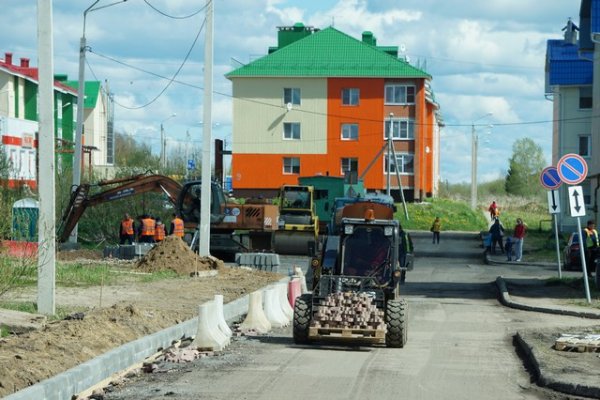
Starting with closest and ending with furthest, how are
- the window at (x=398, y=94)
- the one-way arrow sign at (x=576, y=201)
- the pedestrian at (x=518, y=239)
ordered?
the one-way arrow sign at (x=576, y=201) → the pedestrian at (x=518, y=239) → the window at (x=398, y=94)

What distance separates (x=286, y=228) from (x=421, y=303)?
64.8ft

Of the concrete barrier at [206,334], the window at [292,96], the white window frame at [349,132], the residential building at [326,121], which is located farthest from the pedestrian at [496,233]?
the window at [292,96]

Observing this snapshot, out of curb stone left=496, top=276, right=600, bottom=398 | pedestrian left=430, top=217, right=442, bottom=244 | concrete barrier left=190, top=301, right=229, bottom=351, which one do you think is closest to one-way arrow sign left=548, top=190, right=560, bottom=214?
curb stone left=496, top=276, right=600, bottom=398

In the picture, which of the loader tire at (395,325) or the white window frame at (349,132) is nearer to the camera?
the loader tire at (395,325)

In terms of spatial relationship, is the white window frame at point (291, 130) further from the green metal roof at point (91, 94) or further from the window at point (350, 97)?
the green metal roof at point (91, 94)

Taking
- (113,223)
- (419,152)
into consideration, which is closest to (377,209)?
(113,223)

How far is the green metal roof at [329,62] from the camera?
83.8 meters

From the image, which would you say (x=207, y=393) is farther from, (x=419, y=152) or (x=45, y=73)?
(x=419, y=152)

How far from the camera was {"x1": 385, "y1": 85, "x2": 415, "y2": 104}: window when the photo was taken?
84.1 metres

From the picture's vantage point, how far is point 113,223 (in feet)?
167

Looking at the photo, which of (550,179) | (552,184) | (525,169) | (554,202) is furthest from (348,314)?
(525,169)

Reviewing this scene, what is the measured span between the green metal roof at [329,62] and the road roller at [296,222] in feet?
113

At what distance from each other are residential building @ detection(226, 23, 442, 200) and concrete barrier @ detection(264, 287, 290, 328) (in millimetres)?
61811

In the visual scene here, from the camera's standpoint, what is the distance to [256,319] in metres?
20.2
